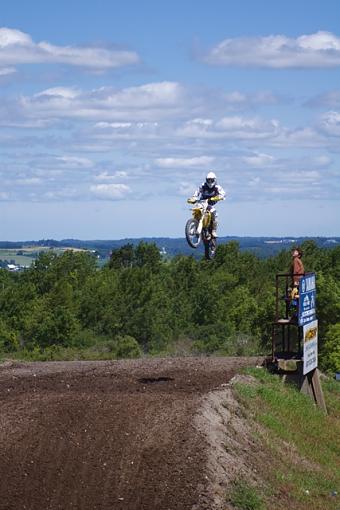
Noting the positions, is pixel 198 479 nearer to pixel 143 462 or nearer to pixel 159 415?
pixel 143 462

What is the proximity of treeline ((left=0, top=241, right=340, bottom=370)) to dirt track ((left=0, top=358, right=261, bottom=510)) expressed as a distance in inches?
1083

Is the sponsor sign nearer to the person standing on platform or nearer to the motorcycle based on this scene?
the person standing on platform

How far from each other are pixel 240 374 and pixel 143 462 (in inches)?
336

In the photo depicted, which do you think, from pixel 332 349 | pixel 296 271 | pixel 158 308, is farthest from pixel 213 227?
pixel 158 308

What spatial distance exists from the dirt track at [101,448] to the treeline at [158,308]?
2751 cm

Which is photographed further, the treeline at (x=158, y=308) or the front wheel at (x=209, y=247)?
the treeline at (x=158, y=308)

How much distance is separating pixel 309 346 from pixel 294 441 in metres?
4.60

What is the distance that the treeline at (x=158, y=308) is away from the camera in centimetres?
5716

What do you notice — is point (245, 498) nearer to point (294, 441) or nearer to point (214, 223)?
point (294, 441)

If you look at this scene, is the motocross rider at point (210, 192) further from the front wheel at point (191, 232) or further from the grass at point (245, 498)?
the grass at point (245, 498)

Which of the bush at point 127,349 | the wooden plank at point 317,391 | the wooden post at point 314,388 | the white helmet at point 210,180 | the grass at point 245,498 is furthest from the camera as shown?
the bush at point 127,349

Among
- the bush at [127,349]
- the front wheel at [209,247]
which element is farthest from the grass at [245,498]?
the bush at [127,349]

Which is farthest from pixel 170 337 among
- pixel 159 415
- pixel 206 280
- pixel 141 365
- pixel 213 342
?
pixel 159 415

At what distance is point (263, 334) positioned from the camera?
59969 mm
